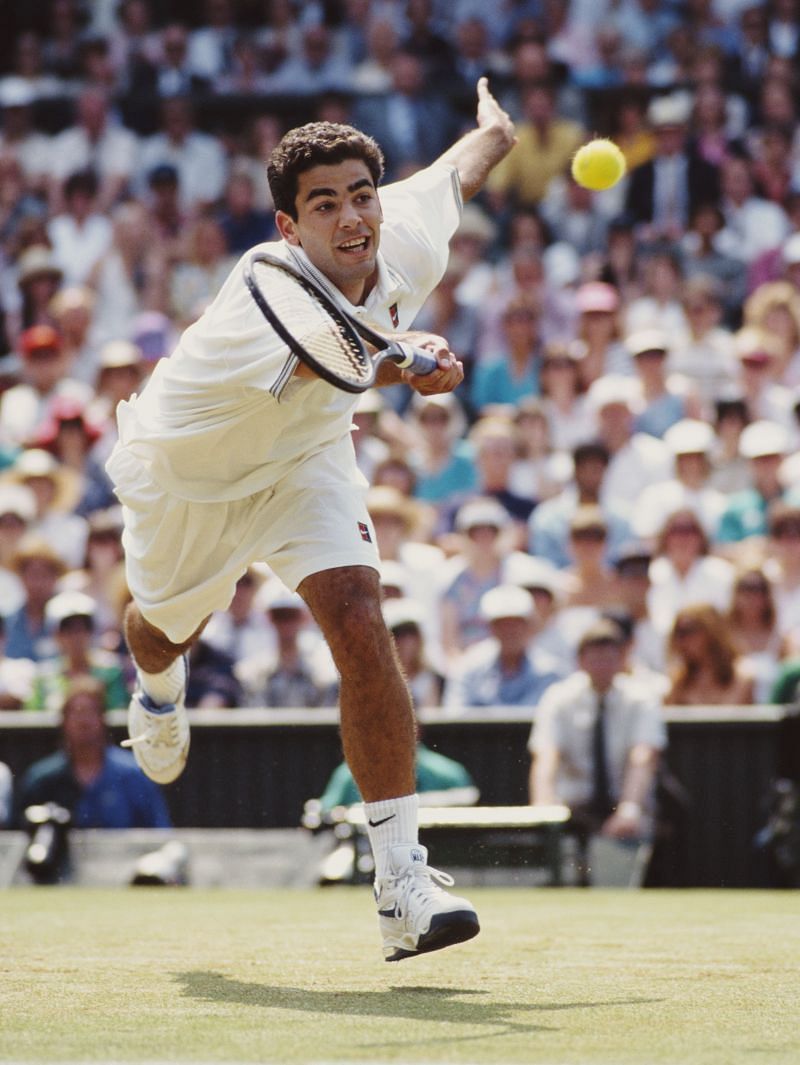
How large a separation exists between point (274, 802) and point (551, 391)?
3.43 metres

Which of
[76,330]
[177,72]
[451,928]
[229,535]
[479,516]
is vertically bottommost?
[451,928]

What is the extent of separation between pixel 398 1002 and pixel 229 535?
5.06 ft

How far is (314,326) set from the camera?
177 inches

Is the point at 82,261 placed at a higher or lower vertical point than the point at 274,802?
higher

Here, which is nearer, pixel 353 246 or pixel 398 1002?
pixel 398 1002

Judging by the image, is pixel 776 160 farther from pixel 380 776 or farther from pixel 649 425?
pixel 380 776

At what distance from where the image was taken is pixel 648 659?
9617mm

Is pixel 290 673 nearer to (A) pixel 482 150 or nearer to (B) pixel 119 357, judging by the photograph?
(B) pixel 119 357

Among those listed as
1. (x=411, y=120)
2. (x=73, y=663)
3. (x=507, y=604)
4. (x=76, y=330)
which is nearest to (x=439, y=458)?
(x=507, y=604)

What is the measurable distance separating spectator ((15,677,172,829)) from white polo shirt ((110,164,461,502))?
379cm

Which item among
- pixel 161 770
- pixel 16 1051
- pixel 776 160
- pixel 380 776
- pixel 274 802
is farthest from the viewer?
pixel 776 160

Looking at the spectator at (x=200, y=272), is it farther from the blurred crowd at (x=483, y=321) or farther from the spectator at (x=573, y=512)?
the spectator at (x=573, y=512)

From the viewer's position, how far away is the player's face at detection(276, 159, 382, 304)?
16.1ft

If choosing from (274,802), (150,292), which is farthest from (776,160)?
(274,802)
